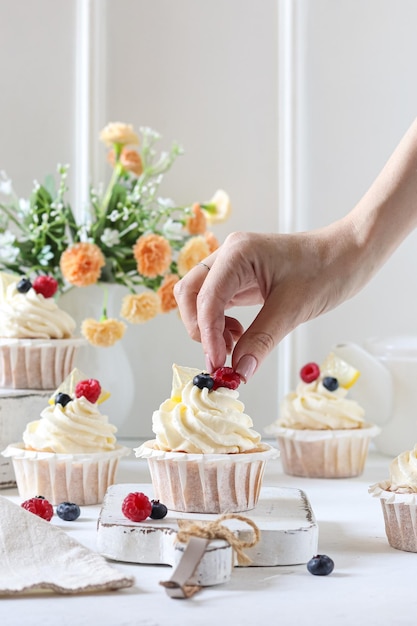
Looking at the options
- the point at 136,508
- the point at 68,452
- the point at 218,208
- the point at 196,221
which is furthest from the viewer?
the point at 218,208

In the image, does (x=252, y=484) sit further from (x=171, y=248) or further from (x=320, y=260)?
(x=171, y=248)

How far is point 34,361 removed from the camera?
210 cm

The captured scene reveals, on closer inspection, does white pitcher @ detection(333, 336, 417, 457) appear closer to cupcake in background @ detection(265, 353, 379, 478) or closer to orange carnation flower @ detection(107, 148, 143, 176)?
cupcake in background @ detection(265, 353, 379, 478)

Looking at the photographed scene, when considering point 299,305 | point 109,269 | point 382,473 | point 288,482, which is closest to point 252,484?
point 299,305

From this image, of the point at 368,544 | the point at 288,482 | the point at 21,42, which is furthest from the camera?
the point at 21,42

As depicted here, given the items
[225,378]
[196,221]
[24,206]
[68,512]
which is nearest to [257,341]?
[225,378]

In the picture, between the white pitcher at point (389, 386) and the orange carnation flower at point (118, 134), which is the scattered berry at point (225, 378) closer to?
the white pitcher at point (389, 386)

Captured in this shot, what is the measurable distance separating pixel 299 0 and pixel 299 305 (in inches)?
57.4

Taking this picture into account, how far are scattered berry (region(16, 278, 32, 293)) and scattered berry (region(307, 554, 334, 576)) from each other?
106 centimetres

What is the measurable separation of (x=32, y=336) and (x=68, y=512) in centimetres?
55

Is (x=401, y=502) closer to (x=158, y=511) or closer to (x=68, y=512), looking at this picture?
(x=158, y=511)

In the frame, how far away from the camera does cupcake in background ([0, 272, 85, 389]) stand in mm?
2078

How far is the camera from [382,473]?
89.3 inches

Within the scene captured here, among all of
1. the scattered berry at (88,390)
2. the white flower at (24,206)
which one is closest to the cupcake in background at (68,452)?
the scattered berry at (88,390)
